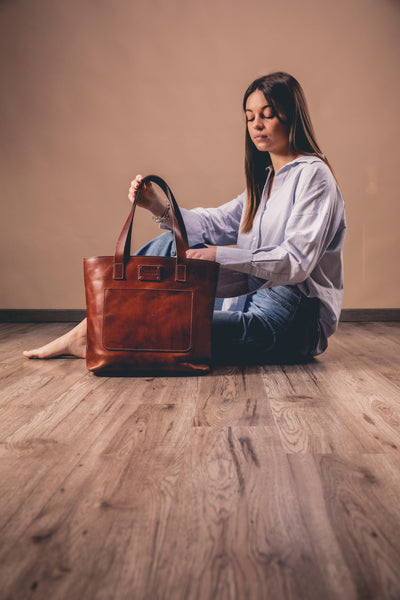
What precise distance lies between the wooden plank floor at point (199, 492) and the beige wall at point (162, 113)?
190cm

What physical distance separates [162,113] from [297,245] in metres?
1.93

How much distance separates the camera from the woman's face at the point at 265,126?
1566 mm

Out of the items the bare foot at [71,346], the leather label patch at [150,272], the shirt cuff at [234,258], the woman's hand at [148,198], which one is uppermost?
the woman's hand at [148,198]

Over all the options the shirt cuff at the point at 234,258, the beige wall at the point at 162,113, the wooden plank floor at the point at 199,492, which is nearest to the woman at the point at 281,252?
the shirt cuff at the point at 234,258

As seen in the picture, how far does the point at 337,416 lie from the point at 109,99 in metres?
2.58

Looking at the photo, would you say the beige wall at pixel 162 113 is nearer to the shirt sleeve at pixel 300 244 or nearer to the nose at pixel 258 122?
the nose at pixel 258 122

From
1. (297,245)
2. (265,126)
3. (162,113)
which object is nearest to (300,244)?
(297,245)

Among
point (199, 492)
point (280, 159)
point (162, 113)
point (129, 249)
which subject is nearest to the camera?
point (199, 492)

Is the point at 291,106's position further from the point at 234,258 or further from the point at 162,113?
the point at 162,113

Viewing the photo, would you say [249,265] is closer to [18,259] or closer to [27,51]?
[18,259]

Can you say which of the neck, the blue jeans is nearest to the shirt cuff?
the blue jeans

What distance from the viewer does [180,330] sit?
4.54 feet

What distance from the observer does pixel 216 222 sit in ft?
6.28

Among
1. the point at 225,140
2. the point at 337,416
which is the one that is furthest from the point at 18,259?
the point at 337,416
